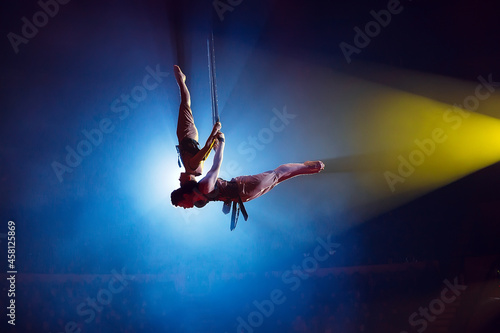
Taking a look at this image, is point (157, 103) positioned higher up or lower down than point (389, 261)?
higher up

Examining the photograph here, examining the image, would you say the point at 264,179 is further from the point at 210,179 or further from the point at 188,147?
the point at 188,147

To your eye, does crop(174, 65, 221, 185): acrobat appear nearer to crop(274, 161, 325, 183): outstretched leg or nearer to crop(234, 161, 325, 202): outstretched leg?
crop(234, 161, 325, 202): outstretched leg

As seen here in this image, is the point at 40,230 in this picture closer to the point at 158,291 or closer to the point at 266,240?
the point at 158,291

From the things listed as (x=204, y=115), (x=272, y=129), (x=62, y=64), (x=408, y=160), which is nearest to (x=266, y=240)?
(x=272, y=129)

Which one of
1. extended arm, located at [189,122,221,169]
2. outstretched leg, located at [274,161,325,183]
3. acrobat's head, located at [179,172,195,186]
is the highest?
extended arm, located at [189,122,221,169]

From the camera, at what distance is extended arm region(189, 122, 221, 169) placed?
3184 mm

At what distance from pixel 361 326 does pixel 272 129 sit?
10.2 ft

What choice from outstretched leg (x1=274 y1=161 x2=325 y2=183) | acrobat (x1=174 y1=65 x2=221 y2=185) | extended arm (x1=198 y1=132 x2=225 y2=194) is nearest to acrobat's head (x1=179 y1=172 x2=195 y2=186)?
acrobat (x1=174 y1=65 x2=221 y2=185)

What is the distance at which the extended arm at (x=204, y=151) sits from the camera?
3184 mm

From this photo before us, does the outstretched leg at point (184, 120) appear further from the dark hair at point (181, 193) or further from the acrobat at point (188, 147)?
the dark hair at point (181, 193)

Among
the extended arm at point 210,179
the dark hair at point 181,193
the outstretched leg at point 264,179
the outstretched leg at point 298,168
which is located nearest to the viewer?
the extended arm at point 210,179

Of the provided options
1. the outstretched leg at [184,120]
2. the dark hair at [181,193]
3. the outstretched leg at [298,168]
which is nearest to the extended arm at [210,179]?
the dark hair at [181,193]

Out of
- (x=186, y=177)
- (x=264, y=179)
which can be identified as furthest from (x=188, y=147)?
(x=264, y=179)

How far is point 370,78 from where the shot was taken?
556 cm
